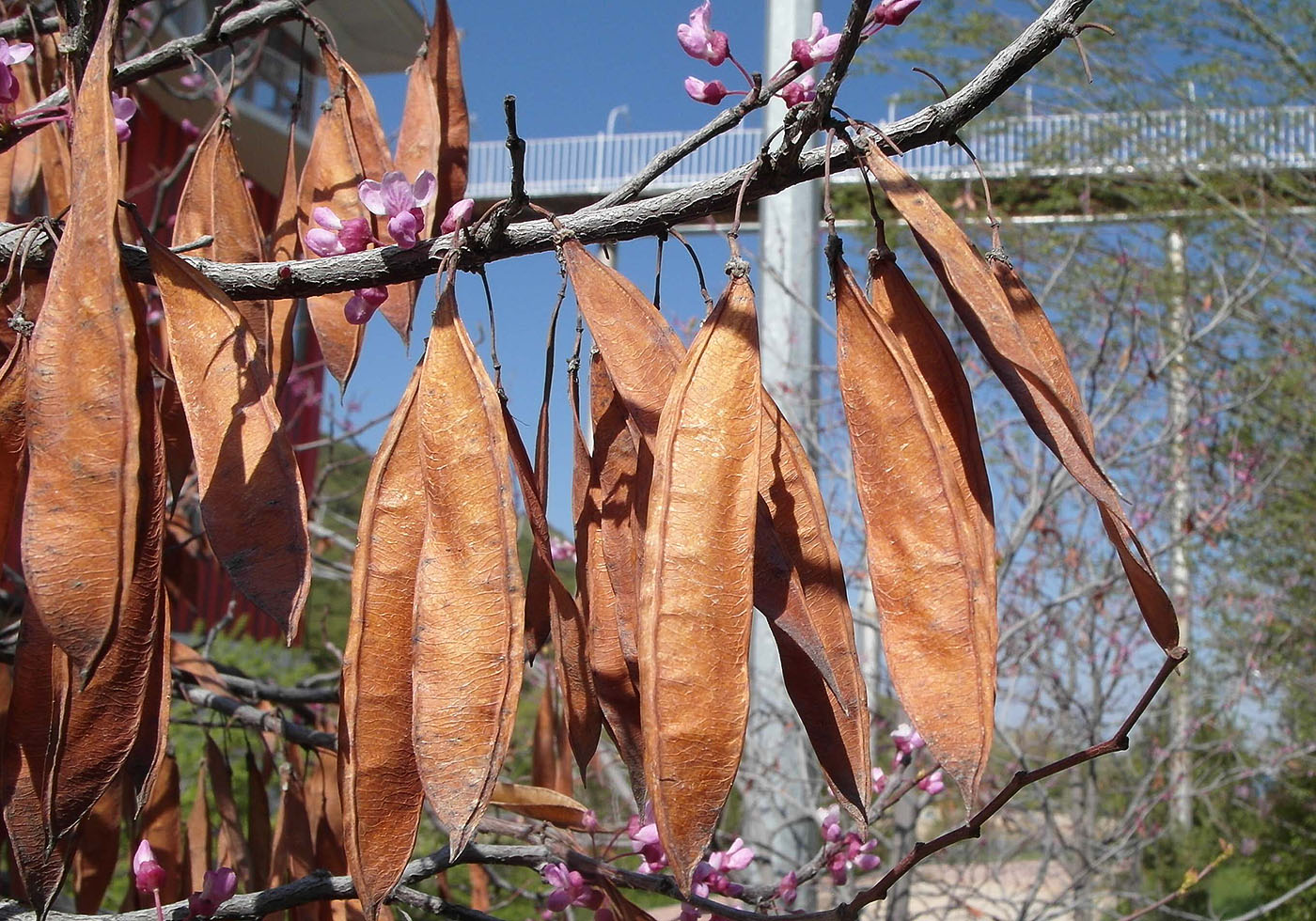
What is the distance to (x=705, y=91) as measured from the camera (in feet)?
4.21

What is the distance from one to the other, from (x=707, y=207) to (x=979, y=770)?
508mm

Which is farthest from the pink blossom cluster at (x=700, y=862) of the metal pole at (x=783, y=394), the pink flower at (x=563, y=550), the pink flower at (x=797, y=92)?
the pink flower at (x=563, y=550)

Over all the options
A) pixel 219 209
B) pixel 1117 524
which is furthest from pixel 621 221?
pixel 219 209

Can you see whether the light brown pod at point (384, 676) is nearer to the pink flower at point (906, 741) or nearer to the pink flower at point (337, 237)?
the pink flower at point (337, 237)

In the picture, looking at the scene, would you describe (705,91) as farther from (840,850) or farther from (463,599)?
(840,850)

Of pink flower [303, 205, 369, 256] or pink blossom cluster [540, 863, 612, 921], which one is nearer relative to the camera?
pink flower [303, 205, 369, 256]

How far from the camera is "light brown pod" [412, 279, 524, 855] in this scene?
0.78 meters

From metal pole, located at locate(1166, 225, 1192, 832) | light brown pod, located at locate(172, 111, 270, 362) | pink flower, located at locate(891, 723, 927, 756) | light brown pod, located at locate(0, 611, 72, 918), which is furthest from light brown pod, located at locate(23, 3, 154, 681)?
metal pole, located at locate(1166, 225, 1192, 832)

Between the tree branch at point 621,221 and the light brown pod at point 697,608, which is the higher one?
Result: the tree branch at point 621,221

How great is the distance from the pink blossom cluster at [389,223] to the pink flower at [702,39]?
0.31 m

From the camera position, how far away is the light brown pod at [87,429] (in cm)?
75

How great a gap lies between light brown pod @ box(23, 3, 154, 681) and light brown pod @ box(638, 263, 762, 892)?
1.20 feet

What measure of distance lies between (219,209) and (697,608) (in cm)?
95

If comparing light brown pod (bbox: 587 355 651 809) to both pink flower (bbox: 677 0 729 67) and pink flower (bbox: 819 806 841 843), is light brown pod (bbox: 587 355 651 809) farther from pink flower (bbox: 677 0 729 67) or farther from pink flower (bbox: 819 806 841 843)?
pink flower (bbox: 819 806 841 843)
